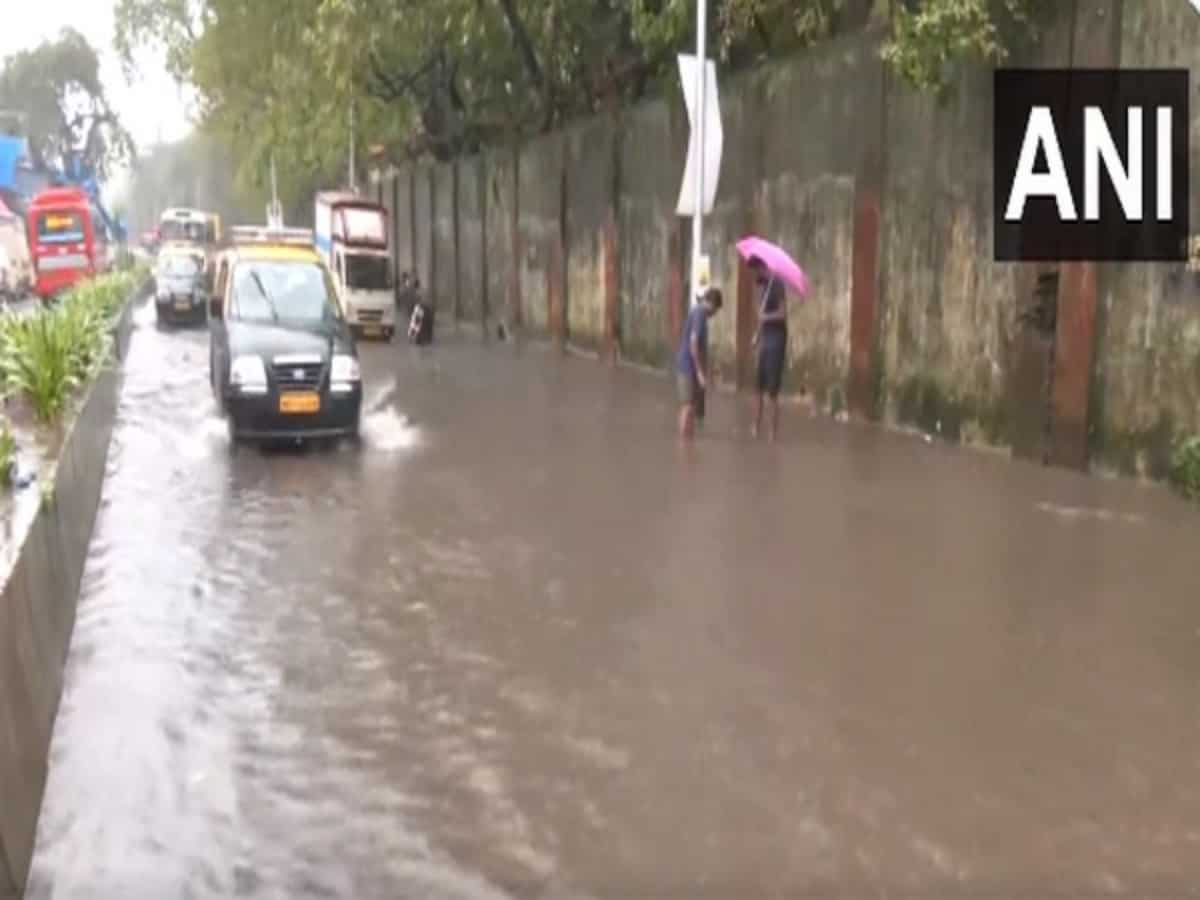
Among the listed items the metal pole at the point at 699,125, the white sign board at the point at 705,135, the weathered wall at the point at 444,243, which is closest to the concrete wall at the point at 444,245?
the weathered wall at the point at 444,243

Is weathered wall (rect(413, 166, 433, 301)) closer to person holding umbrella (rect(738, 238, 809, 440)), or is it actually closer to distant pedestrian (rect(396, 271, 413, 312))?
distant pedestrian (rect(396, 271, 413, 312))

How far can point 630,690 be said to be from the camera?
654cm

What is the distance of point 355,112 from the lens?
3006 centimetres

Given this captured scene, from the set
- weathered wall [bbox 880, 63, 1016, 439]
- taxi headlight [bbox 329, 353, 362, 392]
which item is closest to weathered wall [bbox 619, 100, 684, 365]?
weathered wall [bbox 880, 63, 1016, 439]

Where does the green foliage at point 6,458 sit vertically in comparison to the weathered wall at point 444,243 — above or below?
below

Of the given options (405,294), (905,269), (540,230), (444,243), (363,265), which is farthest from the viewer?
(444,243)

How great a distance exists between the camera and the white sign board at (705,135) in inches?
650

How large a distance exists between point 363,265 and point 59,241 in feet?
46.7

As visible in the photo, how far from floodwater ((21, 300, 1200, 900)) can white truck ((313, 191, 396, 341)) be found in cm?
1900

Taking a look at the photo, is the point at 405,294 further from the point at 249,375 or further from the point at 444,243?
the point at 249,375

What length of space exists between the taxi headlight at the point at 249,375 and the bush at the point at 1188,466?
7.98 m

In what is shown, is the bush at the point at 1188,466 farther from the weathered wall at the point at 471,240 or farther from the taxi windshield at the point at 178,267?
the taxi windshield at the point at 178,267

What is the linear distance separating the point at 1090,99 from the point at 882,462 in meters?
3.65

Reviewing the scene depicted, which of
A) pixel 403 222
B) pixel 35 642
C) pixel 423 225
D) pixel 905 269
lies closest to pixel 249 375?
pixel 905 269
